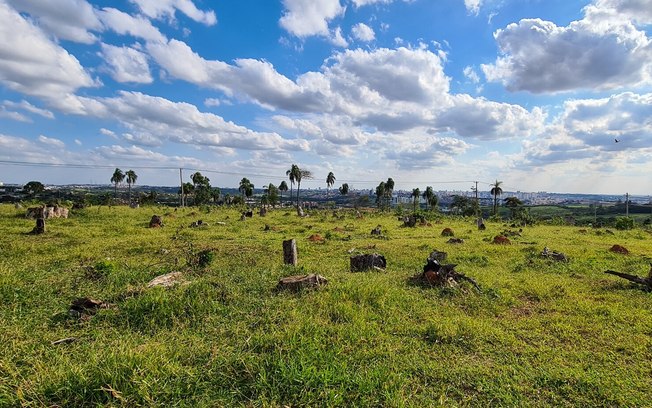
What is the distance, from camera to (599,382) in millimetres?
5191

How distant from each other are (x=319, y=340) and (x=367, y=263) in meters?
6.91

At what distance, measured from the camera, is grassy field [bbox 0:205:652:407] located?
4.59 metres

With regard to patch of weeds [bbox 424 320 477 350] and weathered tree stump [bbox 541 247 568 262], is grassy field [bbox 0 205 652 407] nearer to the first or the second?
patch of weeds [bbox 424 320 477 350]

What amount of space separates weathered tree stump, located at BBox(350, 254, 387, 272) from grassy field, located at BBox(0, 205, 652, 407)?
2.70 feet

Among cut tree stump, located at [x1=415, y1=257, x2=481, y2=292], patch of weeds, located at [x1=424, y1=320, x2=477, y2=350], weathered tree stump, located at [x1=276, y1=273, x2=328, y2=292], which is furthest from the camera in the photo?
cut tree stump, located at [x1=415, y1=257, x2=481, y2=292]

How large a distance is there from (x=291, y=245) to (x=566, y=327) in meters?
8.31

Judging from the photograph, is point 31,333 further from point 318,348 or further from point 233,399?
point 318,348

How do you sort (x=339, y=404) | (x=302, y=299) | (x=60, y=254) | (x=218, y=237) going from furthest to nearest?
(x=218, y=237) → (x=60, y=254) → (x=302, y=299) → (x=339, y=404)

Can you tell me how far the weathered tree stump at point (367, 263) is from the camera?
12.6 metres

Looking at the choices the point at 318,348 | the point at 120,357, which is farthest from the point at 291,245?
the point at 120,357

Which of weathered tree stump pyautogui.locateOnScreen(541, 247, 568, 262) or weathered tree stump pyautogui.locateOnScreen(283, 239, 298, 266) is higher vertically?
weathered tree stump pyautogui.locateOnScreen(283, 239, 298, 266)

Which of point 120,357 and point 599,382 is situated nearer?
point 120,357

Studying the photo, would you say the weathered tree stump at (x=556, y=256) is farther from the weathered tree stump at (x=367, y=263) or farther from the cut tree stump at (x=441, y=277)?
the weathered tree stump at (x=367, y=263)

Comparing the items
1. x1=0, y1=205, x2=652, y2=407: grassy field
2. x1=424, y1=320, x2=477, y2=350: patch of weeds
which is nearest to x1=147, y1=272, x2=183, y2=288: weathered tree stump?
x1=0, y1=205, x2=652, y2=407: grassy field
